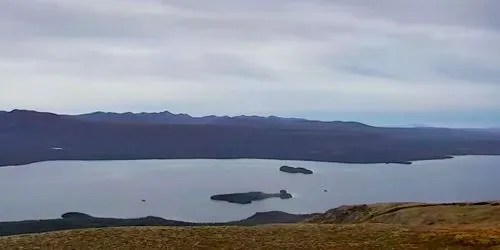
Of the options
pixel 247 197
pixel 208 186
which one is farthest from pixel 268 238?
pixel 208 186

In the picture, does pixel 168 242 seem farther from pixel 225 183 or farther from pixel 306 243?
pixel 225 183

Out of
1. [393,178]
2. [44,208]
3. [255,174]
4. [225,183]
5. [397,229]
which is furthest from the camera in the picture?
[255,174]

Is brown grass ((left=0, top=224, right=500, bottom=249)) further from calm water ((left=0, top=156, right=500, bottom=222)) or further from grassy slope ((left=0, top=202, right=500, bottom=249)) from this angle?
calm water ((left=0, top=156, right=500, bottom=222))

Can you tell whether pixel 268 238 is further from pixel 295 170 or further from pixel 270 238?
pixel 295 170

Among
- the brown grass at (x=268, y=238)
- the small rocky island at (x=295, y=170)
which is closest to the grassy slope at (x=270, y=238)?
the brown grass at (x=268, y=238)

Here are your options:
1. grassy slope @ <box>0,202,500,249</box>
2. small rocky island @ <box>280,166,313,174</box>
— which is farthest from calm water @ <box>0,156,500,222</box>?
grassy slope @ <box>0,202,500,249</box>

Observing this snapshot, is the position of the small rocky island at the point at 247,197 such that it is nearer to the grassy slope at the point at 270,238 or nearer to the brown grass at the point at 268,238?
the grassy slope at the point at 270,238

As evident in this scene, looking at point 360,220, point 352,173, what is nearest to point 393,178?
point 352,173
